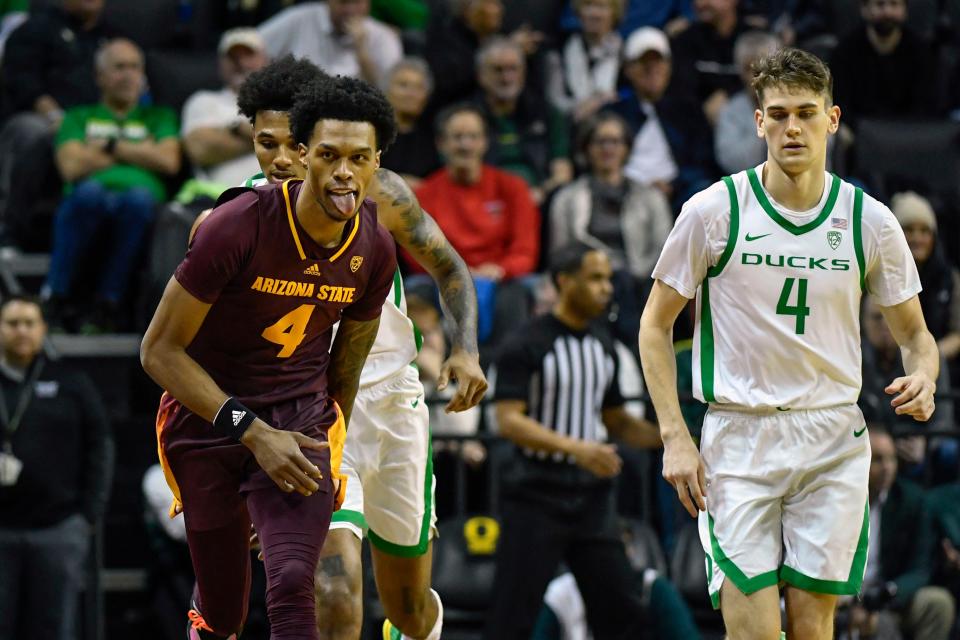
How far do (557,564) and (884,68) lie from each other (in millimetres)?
5386

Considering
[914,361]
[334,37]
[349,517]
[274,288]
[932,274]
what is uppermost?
[334,37]

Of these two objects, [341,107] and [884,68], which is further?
[884,68]

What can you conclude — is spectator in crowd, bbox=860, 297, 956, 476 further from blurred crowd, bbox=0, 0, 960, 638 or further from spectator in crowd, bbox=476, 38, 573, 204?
spectator in crowd, bbox=476, 38, 573, 204

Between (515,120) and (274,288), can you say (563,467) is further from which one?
(515,120)

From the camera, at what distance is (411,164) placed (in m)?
11.9

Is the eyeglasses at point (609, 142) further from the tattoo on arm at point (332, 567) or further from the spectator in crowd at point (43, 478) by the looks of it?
the tattoo on arm at point (332, 567)

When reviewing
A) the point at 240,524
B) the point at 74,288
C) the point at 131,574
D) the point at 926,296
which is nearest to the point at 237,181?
the point at 74,288

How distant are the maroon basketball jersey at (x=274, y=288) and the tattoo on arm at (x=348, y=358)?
0.06 metres

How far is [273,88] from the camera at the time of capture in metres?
6.29

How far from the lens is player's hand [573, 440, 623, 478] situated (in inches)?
340

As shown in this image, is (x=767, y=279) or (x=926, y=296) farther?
(x=926, y=296)

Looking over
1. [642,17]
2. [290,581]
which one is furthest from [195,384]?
[642,17]

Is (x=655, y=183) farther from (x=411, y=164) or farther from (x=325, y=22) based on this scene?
(x=325, y=22)

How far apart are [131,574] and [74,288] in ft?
6.54
